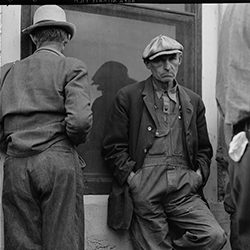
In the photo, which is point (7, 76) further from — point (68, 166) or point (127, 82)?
point (127, 82)

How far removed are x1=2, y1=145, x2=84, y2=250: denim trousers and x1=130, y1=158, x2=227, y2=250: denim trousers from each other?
0.81 m

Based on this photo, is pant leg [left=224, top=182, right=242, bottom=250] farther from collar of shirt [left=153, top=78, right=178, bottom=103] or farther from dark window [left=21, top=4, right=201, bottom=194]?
dark window [left=21, top=4, right=201, bottom=194]

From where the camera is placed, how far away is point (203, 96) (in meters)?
6.22

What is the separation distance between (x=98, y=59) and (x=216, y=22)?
4.47 feet

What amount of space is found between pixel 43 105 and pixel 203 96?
2.09 meters

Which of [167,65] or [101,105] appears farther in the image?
[101,105]

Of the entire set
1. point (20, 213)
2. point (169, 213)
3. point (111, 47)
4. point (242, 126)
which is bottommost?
point (169, 213)

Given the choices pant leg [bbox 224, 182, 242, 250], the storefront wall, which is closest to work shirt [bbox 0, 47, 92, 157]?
the storefront wall

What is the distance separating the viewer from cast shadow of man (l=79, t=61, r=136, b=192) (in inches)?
223

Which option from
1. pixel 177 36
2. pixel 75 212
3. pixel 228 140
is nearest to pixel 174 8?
pixel 177 36

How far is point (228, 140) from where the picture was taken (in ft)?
11.2

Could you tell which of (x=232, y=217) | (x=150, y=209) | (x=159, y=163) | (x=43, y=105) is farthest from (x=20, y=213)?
(x=232, y=217)

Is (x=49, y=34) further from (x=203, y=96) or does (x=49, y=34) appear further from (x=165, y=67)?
(x=203, y=96)

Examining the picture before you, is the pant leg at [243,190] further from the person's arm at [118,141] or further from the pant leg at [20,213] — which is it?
the person's arm at [118,141]
